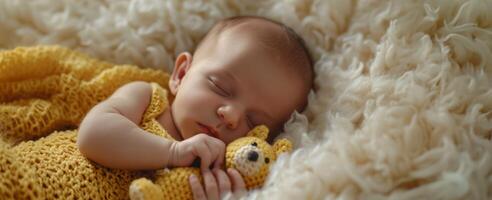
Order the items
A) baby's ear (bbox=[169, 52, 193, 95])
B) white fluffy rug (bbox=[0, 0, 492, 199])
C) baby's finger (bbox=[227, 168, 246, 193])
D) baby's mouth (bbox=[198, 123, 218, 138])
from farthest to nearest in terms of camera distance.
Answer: baby's ear (bbox=[169, 52, 193, 95]), baby's mouth (bbox=[198, 123, 218, 138]), baby's finger (bbox=[227, 168, 246, 193]), white fluffy rug (bbox=[0, 0, 492, 199])

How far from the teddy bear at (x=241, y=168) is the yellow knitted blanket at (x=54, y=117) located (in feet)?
0.29

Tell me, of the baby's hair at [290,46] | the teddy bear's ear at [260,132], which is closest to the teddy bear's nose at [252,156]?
the teddy bear's ear at [260,132]

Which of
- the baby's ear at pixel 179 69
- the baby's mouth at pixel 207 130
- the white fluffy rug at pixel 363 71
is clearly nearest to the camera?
the white fluffy rug at pixel 363 71

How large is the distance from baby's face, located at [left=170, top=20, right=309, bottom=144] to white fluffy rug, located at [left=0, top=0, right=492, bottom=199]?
0.18 ft

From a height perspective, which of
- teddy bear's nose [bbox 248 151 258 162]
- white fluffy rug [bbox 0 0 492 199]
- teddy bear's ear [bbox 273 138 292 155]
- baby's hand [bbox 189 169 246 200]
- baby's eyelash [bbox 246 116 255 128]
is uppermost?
white fluffy rug [bbox 0 0 492 199]

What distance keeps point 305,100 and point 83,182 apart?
478 mm

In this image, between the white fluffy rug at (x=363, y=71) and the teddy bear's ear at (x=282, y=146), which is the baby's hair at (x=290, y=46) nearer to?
the white fluffy rug at (x=363, y=71)

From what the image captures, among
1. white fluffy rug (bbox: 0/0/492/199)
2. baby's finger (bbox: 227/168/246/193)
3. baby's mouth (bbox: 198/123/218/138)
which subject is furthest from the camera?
baby's mouth (bbox: 198/123/218/138)

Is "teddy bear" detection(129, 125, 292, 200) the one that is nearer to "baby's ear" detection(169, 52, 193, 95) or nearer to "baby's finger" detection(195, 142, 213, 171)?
"baby's finger" detection(195, 142, 213, 171)

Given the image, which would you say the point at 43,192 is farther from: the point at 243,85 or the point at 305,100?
the point at 305,100

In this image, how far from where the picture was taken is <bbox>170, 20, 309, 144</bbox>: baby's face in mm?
1134

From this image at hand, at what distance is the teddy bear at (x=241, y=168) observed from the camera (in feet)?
3.26

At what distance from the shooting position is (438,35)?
1144 millimetres

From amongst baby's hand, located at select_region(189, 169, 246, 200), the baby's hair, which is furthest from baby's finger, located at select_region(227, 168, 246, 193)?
the baby's hair
